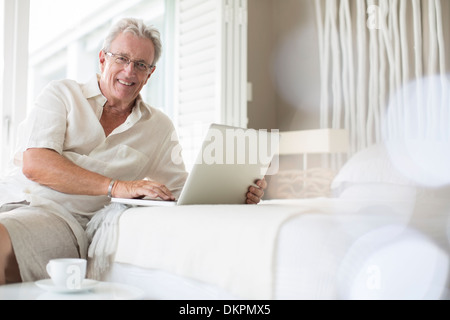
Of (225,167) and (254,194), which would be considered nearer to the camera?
(225,167)

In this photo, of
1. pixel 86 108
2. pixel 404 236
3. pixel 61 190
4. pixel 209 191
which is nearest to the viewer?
pixel 404 236

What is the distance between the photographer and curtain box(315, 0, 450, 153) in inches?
102

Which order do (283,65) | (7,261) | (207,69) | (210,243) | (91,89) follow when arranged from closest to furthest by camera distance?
(210,243) → (7,261) → (91,89) → (207,69) → (283,65)

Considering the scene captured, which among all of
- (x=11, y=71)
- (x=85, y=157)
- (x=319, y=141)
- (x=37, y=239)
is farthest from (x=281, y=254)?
(x=11, y=71)

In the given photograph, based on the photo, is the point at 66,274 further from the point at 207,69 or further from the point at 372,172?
the point at 207,69

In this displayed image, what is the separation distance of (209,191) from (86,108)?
1.85ft

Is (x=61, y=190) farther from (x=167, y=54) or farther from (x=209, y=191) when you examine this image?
(x=167, y=54)

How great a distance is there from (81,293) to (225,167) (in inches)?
20.4

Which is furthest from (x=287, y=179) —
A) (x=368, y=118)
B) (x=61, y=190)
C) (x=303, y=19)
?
(x=61, y=190)

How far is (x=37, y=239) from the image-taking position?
4.25 feet

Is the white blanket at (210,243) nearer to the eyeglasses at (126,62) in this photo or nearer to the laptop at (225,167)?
the laptop at (225,167)

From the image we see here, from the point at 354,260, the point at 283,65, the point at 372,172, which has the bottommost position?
the point at 354,260
